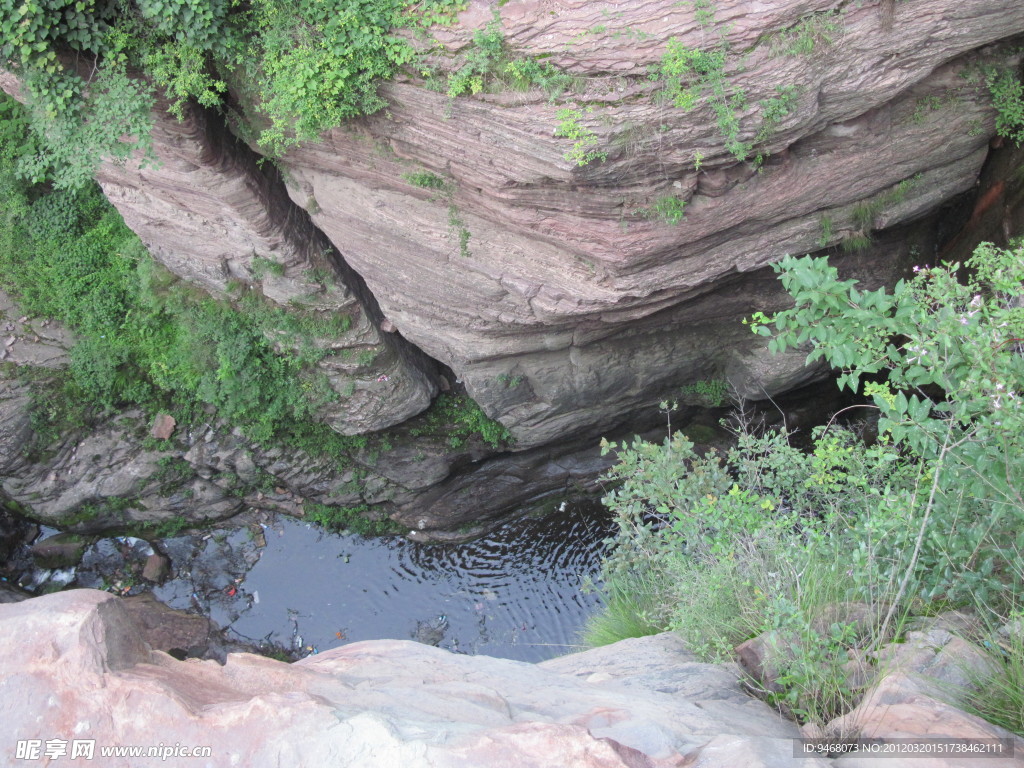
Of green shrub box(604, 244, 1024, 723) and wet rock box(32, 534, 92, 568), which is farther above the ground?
green shrub box(604, 244, 1024, 723)

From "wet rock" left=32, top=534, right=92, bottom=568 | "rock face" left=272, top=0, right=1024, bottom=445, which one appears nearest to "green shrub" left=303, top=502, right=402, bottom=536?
"rock face" left=272, top=0, right=1024, bottom=445

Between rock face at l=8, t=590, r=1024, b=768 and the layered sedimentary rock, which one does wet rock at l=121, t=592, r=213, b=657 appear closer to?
the layered sedimentary rock

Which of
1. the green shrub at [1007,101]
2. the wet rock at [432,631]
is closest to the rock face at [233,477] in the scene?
the wet rock at [432,631]

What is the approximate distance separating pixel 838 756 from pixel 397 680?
2205 mm

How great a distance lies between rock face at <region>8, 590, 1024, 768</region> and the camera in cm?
296

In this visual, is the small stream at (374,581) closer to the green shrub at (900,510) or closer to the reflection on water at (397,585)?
the reflection on water at (397,585)

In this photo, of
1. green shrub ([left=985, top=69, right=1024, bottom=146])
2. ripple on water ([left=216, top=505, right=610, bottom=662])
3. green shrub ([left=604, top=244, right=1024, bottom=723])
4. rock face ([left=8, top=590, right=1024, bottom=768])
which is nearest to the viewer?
rock face ([left=8, top=590, right=1024, bottom=768])

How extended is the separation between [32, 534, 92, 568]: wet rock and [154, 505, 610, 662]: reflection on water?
128cm

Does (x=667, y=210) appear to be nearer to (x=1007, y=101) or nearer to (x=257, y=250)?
(x=1007, y=101)

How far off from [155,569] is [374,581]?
312cm

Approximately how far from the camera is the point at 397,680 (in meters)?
3.93

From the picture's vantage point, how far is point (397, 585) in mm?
10266

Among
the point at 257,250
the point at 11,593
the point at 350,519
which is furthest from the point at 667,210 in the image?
the point at 11,593

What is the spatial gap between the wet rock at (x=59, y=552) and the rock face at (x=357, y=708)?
24.4 ft
